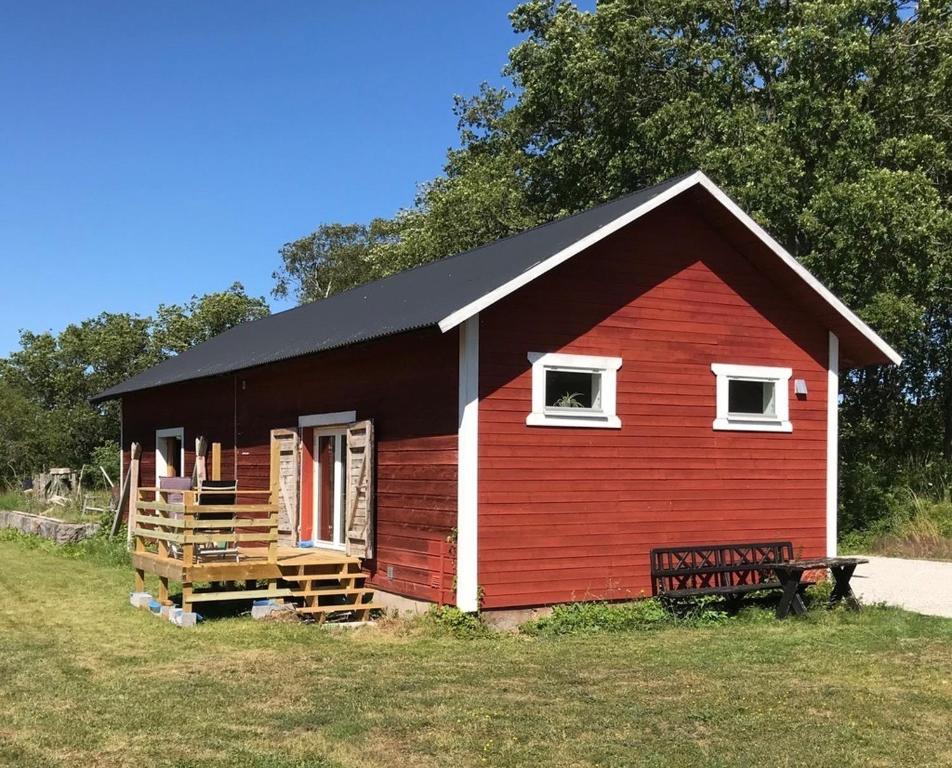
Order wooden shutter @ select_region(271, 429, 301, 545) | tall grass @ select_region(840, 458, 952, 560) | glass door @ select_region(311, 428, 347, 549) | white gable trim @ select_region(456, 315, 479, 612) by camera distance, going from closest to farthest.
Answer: white gable trim @ select_region(456, 315, 479, 612)
glass door @ select_region(311, 428, 347, 549)
wooden shutter @ select_region(271, 429, 301, 545)
tall grass @ select_region(840, 458, 952, 560)

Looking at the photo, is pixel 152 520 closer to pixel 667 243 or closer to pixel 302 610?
pixel 302 610

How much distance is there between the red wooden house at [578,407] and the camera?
10.8 metres

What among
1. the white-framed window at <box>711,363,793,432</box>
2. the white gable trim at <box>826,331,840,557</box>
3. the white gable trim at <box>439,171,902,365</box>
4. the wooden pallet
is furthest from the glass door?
the white gable trim at <box>826,331,840,557</box>

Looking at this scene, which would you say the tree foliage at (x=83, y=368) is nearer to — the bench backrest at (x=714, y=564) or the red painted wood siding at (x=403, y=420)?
the red painted wood siding at (x=403, y=420)

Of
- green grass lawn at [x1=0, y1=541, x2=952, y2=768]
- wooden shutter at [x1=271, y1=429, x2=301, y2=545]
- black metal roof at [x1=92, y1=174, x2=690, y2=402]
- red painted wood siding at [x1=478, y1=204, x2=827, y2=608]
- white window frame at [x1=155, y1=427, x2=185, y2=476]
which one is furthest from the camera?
white window frame at [x1=155, y1=427, x2=185, y2=476]

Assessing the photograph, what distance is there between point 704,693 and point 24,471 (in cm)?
3209

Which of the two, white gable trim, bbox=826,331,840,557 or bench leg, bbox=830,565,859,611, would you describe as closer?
bench leg, bbox=830,565,859,611

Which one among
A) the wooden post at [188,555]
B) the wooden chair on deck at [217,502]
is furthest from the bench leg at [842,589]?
the wooden post at [188,555]

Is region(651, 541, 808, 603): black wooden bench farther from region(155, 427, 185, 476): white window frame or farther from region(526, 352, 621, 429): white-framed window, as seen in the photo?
region(155, 427, 185, 476): white window frame

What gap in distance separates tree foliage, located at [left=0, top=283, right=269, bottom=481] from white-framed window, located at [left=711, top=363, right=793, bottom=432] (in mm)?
26645

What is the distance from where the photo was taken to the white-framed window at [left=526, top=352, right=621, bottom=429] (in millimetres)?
11172

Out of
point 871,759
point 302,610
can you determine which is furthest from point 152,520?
point 871,759

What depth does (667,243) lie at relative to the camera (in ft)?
40.3

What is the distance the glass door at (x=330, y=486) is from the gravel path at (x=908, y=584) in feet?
22.2
